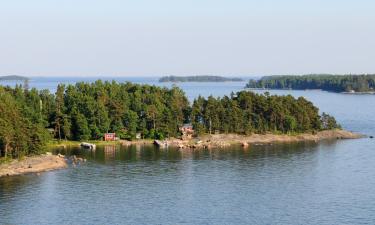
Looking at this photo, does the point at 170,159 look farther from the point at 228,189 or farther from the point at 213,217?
the point at 213,217

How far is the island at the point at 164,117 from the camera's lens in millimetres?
122438

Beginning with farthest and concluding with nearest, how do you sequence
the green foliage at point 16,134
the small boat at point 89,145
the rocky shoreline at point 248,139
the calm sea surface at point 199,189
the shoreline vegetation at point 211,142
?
the rocky shoreline at point 248,139, the small boat at point 89,145, the shoreline vegetation at point 211,142, the green foliage at point 16,134, the calm sea surface at point 199,189

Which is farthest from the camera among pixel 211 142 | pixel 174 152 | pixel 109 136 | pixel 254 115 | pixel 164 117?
pixel 254 115

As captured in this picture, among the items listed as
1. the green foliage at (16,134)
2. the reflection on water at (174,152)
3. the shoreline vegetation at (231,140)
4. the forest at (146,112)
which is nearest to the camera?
the green foliage at (16,134)

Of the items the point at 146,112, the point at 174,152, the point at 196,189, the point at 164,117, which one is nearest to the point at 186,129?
the point at 164,117

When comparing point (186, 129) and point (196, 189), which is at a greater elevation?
point (186, 129)

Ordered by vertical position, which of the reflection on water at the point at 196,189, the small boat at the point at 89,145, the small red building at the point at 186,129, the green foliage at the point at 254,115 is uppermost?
the green foliage at the point at 254,115

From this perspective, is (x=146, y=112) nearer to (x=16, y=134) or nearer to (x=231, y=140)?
(x=231, y=140)

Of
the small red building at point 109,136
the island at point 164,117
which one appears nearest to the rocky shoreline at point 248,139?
the island at point 164,117

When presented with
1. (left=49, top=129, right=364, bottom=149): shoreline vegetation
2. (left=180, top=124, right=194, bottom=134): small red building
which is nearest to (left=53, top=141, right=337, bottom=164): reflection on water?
(left=49, top=129, right=364, bottom=149): shoreline vegetation

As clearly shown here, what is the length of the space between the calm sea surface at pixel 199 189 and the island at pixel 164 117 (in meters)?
9.91

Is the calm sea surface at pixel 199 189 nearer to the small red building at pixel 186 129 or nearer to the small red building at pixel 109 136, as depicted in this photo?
the small red building at pixel 109 136

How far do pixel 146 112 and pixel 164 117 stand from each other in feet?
13.0

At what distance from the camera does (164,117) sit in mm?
128000
